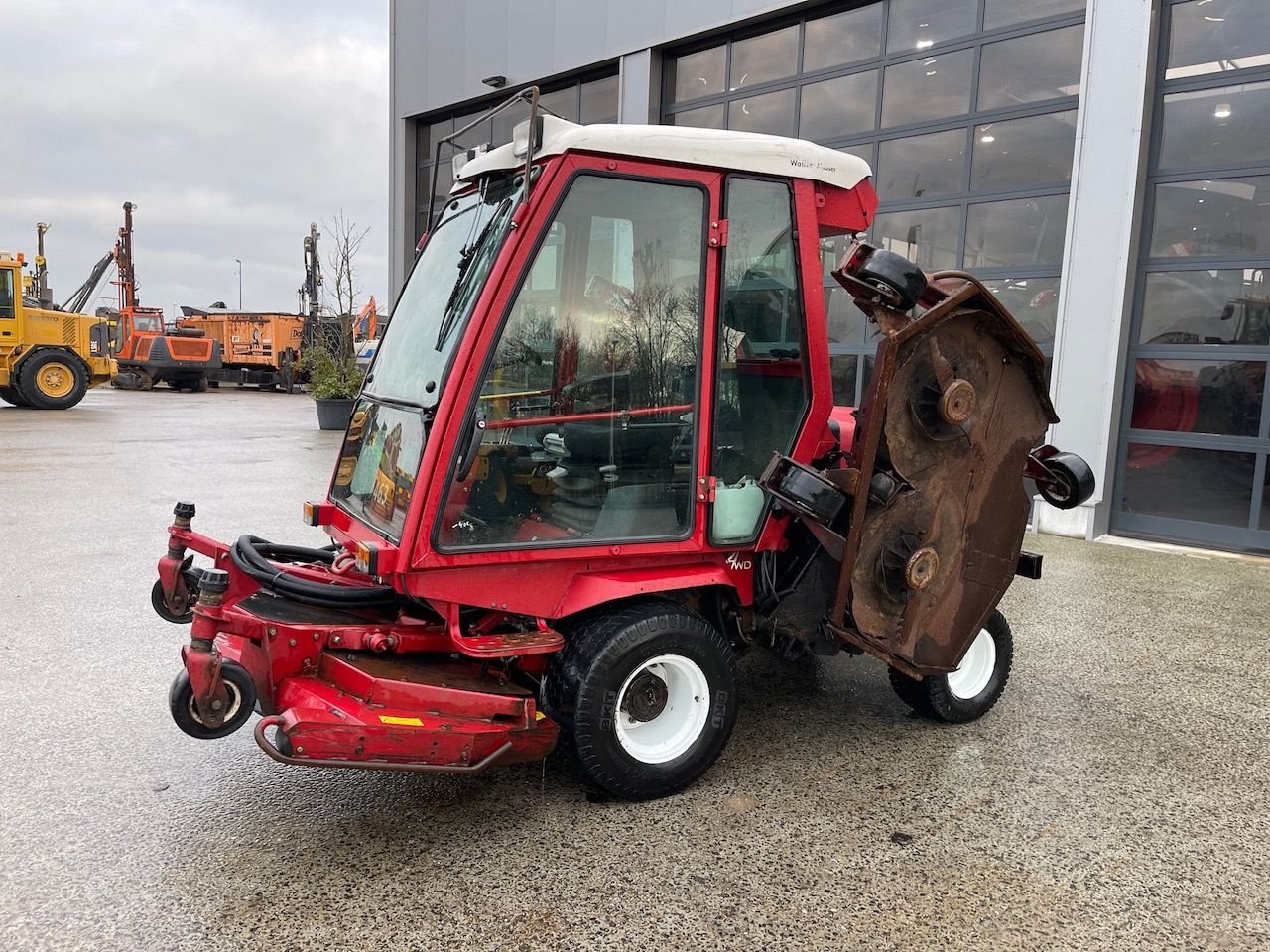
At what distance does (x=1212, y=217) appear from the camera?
24.4 ft

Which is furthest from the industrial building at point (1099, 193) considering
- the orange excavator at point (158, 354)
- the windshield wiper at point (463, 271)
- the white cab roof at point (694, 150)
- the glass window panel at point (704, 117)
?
the orange excavator at point (158, 354)

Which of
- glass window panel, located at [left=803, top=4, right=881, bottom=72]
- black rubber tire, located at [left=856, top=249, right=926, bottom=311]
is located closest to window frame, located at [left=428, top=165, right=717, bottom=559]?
black rubber tire, located at [left=856, top=249, right=926, bottom=311]

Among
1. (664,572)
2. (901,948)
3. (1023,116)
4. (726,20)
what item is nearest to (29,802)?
(664,572)

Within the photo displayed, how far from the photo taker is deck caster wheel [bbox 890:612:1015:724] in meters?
3.73

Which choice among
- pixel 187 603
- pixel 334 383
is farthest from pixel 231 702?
pixel 334 383

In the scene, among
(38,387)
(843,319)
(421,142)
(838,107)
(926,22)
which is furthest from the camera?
(38,387)

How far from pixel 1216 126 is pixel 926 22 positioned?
→ 2.89m

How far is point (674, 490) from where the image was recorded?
3.14 meters

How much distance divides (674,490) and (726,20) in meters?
8.80

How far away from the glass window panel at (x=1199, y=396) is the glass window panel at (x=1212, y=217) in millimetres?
947

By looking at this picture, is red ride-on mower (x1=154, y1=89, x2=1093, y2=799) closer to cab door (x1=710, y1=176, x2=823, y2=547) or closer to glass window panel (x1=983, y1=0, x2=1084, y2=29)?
cab door (x1=710, y1=176, x2=823, y2=547)

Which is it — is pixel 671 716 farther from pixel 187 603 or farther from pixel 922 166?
pixel 922 166

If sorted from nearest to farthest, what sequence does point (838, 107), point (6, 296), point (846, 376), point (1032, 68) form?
point (1032, 68), point (846, 376), point (838, 107), point (6, 296)

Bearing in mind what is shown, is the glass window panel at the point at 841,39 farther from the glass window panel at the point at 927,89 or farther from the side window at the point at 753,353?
the side window at the point at 753,353
